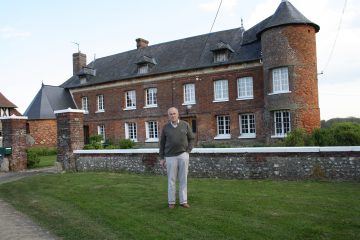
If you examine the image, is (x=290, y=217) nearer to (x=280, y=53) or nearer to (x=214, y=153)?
(x=214, y=153)

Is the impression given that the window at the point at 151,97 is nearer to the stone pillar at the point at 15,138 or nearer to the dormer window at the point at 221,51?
the dormer window at the point at 221,51

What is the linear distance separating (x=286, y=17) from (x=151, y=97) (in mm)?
12370

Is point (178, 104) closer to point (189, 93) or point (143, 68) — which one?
point (189, 93)

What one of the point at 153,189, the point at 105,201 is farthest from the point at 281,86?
the point at 105,201

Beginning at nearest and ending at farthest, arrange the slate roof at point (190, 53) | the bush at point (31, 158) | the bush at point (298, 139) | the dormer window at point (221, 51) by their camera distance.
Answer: the bush at point (298, 139) → the bush at point (31, 158) → the slate roof at point (190, 53) → the dormer window at point (221, 51)

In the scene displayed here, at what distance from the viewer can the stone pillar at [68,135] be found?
48.5 ft

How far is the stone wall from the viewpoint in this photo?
1018cm

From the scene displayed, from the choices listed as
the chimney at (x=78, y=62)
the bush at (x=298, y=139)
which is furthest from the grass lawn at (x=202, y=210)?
the chimney at (x=78, y=62)

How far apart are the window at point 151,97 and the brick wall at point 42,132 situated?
9919mm

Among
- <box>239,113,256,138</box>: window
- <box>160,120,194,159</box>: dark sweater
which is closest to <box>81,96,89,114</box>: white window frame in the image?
<box>239,113,256,138</box>: window

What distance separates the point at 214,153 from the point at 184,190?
182 inches

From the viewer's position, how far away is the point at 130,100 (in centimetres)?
3097

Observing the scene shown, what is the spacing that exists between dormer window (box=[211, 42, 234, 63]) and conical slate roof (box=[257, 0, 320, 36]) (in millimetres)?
3489

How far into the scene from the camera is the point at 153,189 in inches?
387
